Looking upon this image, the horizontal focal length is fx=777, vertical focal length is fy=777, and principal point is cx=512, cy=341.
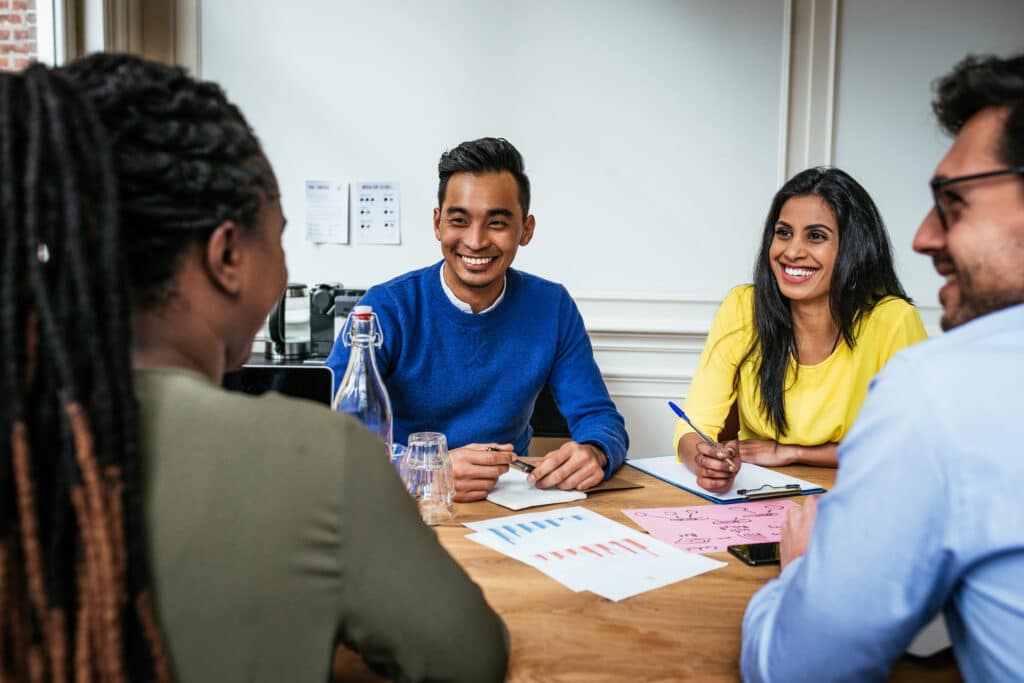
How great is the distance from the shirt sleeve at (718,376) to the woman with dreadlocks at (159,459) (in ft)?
4.58

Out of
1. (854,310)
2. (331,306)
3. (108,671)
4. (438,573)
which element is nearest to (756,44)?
(854,310)

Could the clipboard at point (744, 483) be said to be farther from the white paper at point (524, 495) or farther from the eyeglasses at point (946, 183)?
the eyeglasses at point (946, 183)

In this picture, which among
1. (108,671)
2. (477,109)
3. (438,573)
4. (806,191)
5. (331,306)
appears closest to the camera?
(108,671)

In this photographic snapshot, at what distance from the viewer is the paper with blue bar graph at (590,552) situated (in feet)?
3.36

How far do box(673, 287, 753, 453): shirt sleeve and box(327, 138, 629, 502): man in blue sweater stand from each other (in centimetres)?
27

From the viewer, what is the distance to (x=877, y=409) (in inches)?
27.6

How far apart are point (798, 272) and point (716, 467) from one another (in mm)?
820

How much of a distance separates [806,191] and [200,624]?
191cm

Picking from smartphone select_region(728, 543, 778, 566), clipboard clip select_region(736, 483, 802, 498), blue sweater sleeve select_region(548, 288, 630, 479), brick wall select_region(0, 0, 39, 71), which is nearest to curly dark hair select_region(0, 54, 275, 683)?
smartphone select_region(728, 543, 778, 566)

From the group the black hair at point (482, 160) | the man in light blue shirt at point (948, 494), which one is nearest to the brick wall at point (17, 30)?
the black hair at point (482, 160)

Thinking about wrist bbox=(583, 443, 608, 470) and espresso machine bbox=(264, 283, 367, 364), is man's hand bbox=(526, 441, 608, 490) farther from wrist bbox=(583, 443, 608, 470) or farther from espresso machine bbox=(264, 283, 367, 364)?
espresso machine bbox=(264, 283, 367, 364)

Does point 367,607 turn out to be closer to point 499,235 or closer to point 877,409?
point 877,409

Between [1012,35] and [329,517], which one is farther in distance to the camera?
[1012,35]

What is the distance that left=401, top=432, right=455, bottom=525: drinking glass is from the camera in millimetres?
1263
